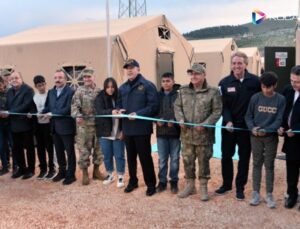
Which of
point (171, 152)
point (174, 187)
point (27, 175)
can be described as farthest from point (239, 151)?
point (27, 175)

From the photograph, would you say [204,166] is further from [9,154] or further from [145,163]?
[9,154]

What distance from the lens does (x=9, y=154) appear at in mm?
6551

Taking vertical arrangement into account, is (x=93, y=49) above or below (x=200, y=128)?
above

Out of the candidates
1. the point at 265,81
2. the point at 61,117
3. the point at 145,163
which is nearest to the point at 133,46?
the point at 61,117

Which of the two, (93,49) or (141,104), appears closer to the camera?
(141,104)

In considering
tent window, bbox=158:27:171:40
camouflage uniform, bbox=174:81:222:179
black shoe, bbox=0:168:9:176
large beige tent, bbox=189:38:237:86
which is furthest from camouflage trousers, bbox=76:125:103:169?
large beige tent, bbox=189:38:237:86

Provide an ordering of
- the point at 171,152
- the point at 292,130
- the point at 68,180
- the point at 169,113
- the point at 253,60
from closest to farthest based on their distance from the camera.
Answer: the point at 292,130 → the point at 169,113 → the point at 171,152 → the point at 68,180 → the point at 253,60

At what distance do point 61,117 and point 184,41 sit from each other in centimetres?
724

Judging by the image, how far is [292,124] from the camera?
159 inches

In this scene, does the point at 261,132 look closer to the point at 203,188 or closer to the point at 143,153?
the point at 203,188

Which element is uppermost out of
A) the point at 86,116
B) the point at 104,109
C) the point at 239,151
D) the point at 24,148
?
the point at 104,109

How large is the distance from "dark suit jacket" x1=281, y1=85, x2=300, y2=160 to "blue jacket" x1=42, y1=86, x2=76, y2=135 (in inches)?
106

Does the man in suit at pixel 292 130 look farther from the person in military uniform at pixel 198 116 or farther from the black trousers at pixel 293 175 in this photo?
the person in military uniform at pixel 198 116

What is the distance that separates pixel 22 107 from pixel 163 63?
556 cm
